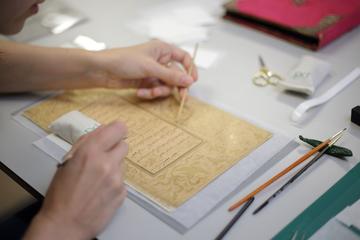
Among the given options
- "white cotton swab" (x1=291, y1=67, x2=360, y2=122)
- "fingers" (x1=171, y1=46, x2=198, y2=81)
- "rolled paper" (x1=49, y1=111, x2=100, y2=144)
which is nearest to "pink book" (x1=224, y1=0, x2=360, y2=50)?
"white cotton swab" (x1=291, y1=67, x2=360, y2=122)

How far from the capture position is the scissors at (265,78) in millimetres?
1094

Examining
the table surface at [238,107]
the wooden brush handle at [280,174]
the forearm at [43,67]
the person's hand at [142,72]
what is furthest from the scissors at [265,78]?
the forearm at [43,67]

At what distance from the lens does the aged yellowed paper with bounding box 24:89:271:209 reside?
83 cm

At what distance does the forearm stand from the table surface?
1.6 inches

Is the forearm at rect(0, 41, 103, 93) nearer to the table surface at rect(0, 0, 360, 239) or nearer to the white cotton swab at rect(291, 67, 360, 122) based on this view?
the table surface at rect(0, 0, 360, 239)

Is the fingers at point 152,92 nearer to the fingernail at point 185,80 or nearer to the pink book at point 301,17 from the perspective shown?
the fingernail at point 185,80

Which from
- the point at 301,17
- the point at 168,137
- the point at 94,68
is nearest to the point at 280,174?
the point at 168,137

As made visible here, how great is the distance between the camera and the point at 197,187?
81 centimetres

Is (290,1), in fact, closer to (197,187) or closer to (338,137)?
(338,137)

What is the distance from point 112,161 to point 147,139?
0.17 metres

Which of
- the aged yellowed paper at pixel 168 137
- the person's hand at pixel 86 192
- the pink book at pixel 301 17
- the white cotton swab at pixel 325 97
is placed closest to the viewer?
the person's hand at pixel 86 192

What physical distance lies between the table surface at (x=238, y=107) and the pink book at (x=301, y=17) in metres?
0.03

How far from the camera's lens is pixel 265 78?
43.6 inches

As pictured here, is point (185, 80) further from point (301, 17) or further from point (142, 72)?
point (301, 17)
